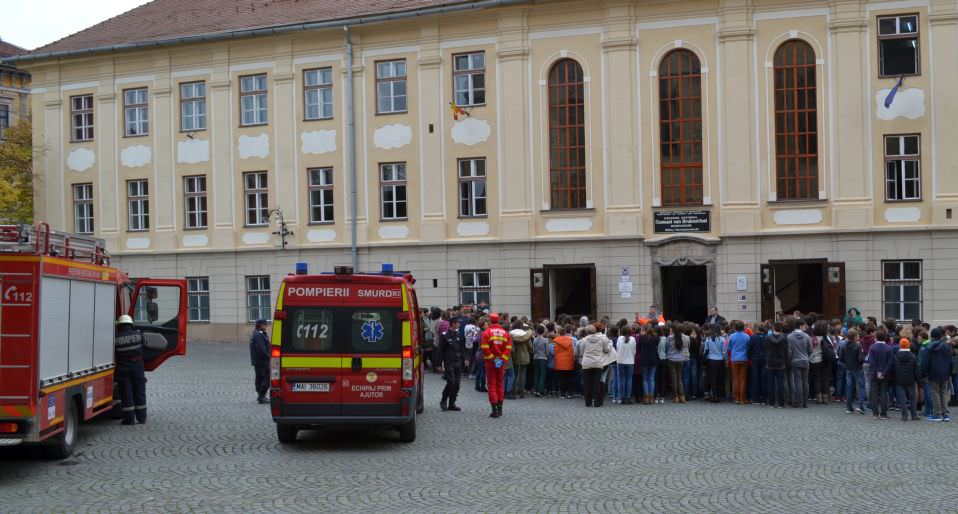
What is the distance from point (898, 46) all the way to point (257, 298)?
21.6 m

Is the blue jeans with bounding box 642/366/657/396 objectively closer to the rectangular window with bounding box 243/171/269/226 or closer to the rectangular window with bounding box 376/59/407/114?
the rectangular window with bounding box 376/59/407/114

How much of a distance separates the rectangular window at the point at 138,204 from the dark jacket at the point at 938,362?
28.5 metres

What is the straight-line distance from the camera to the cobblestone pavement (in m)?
11.3

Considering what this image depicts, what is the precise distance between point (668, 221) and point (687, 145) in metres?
2.30

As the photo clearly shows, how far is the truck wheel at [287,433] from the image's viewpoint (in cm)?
1523

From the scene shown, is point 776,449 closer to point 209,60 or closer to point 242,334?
point 242,334

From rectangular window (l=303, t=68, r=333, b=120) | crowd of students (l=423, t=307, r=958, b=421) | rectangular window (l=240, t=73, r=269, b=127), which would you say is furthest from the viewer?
rectangular window (l=240, t=73, r=269, b=127)

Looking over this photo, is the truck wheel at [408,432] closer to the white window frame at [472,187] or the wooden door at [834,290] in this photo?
the wooden door at [834,290]

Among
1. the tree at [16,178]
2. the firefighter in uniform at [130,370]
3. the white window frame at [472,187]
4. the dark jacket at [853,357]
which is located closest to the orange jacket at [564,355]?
the dark jacket at [853,357]

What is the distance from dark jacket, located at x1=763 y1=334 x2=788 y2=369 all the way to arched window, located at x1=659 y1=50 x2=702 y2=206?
40.6 feet

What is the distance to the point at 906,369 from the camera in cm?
1806

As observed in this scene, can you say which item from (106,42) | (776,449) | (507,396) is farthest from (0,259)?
(106,42)

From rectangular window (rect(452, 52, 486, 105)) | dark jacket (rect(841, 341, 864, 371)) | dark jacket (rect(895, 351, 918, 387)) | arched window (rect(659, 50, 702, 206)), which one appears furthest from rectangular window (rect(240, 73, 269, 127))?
dark jacket (rect(895, 351, 918, 387))

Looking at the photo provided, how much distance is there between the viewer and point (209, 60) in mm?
38062
